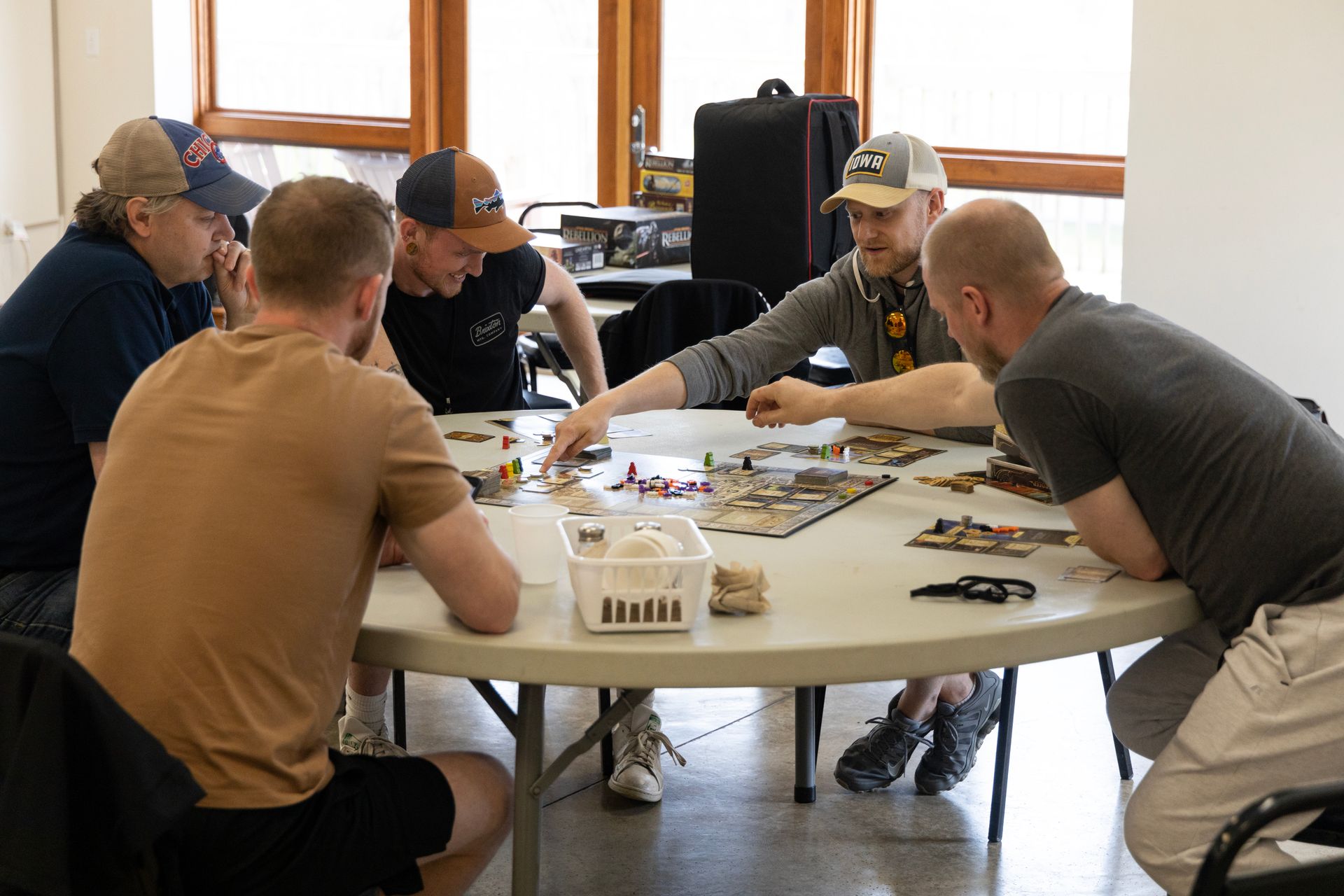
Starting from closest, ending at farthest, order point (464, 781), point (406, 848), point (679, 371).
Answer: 1. point (406, 848)
2. point (464, 781)
3. point (679, 371)

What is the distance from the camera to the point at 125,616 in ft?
4.75

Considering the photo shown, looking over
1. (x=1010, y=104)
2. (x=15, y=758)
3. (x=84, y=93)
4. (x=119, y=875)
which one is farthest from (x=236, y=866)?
(x=84, y=93)

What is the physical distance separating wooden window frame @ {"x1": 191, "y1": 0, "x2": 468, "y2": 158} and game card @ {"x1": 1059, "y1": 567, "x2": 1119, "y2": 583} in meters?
5.52

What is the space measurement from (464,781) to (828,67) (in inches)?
182

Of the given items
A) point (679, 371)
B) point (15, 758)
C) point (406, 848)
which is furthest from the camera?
point (679, 371)

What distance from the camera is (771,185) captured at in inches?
172

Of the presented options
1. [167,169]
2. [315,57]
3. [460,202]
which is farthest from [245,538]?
[315,57]

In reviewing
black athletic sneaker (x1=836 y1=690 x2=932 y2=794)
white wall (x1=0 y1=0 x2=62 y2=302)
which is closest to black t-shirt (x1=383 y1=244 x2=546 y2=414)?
black athletic sneaker (x1=836 y1=690 x2=932 y2=794)

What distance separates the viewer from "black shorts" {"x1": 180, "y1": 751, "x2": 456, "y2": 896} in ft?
4.81

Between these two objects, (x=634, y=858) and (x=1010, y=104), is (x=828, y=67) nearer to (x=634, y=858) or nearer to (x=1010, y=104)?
(x=1010, y=104)

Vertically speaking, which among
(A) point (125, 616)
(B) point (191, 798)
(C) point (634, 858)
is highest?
(A) point (125, 616)

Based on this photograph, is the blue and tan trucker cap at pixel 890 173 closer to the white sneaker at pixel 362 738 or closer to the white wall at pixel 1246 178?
the white sneaker at pixel 362 738

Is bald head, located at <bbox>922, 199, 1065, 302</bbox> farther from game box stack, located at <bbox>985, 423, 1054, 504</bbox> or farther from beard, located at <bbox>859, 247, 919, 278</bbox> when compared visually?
beard, located at <bbox>859, 247, 919, 278</bbox>

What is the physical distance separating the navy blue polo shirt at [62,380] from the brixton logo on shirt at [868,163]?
1.46 meters
